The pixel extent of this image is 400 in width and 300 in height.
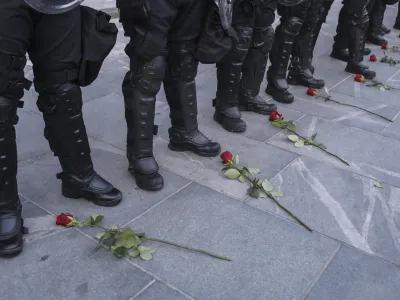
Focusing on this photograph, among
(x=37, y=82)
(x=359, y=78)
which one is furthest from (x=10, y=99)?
(x=359, y=78)

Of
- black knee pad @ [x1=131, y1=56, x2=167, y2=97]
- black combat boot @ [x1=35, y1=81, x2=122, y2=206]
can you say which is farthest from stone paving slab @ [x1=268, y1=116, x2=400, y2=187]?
black combat boot @ [x1=35, y1=81, x2=122, y2=206]

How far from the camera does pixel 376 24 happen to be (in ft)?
21.1

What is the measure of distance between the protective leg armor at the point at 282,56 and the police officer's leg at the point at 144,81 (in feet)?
5.79

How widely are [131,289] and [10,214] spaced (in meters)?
0.68

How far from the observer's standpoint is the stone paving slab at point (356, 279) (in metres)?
2.13

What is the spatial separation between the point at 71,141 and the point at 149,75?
0.57 metres

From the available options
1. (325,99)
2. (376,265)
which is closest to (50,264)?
(376,265)

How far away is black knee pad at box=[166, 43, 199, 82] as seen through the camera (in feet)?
9.28

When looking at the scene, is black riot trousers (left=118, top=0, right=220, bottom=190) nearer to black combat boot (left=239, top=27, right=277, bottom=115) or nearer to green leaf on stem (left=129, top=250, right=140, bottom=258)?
green leaf on stem (left=129, top=250, right=140, bottom=258)

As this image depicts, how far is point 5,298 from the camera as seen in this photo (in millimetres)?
1992

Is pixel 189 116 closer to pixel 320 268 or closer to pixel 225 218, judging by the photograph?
pixel 225 218

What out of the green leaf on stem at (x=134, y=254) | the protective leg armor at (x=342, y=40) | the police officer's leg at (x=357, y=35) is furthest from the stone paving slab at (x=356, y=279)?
the protective leg armor at (x=342, y=40)

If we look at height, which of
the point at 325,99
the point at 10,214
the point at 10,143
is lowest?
the point at 325,99

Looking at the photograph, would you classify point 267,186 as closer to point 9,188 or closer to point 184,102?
point 184,102
